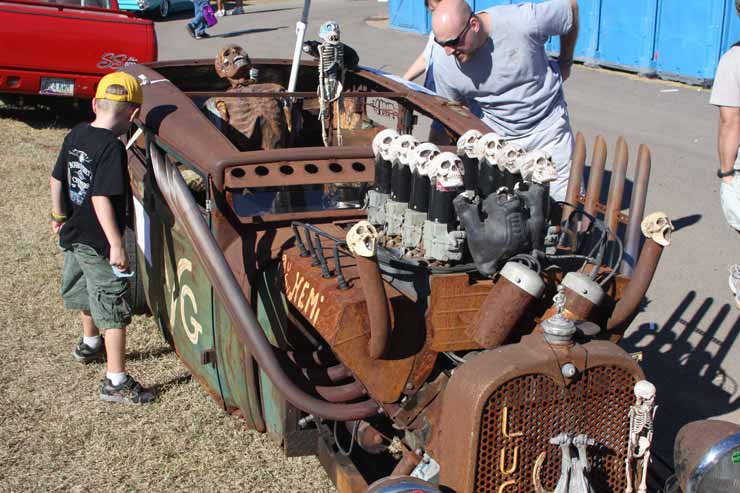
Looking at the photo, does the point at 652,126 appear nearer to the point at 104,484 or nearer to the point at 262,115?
the point at 262,115

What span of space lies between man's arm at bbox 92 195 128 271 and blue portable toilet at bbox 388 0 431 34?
16.7 m

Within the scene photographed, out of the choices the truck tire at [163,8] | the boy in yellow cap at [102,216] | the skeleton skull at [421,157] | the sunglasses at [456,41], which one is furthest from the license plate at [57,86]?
the truck tire at [163,8]

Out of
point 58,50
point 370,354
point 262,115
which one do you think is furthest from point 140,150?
point 58,50

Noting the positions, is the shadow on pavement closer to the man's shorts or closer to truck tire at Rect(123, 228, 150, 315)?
the man's shorts

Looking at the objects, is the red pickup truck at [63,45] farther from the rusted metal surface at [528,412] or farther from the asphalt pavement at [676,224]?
the rusted metal surface at [528,412]

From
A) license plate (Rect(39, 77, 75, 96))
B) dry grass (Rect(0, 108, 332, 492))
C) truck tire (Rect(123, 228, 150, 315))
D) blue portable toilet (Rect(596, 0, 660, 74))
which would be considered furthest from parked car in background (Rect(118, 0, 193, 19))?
truck tire (Rect(123, 228, 150, 315))

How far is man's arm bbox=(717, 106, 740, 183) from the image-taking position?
4539 mm

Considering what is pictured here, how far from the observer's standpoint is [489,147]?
3.00 metres

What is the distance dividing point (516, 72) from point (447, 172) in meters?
2.17

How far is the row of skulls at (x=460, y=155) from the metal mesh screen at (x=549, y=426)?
2.31 ft

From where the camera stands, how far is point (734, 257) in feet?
20.7

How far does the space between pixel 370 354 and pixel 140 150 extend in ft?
7.91

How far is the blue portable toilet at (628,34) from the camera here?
552 inches

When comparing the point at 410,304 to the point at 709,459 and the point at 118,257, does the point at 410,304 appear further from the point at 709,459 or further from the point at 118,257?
the point at 118,257
